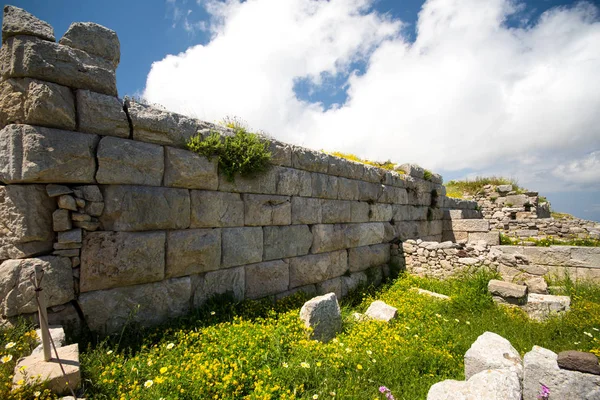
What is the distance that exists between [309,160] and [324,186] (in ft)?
2.52

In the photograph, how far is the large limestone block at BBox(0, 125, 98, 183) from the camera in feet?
11.0

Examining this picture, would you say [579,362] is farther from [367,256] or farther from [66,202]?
[66,202]

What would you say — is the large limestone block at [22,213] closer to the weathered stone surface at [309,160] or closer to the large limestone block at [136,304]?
the large limestone block at [136,304]

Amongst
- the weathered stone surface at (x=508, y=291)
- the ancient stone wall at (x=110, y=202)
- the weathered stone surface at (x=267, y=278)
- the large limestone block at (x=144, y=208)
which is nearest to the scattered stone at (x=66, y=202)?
the ancient stone wall at (x=110, y=202)

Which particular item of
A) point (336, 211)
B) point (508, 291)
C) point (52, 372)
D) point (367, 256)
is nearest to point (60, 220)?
point (52, 372)

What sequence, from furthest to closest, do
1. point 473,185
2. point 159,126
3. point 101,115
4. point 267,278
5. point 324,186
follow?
point 473,185
point 324,186
point 267,278
point 159,126
point 101,115

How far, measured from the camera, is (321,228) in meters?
6.92

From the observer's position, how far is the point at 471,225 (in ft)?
38.4

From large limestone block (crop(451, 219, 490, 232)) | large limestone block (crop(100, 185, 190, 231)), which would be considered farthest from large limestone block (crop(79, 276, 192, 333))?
large limestone block (crop(451, 219, 490, 232))

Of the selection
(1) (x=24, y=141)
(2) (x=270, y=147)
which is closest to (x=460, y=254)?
(2) (x=270, y=147)

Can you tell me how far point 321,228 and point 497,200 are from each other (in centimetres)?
1522

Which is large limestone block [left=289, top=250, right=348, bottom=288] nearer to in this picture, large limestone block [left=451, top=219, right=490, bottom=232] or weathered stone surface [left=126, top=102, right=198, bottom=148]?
weathered stone surface [left=126, top=102, right=198, bottom=148]

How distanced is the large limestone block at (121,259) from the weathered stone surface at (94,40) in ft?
8.22

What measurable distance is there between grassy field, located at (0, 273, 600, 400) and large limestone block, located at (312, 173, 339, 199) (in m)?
2.41
